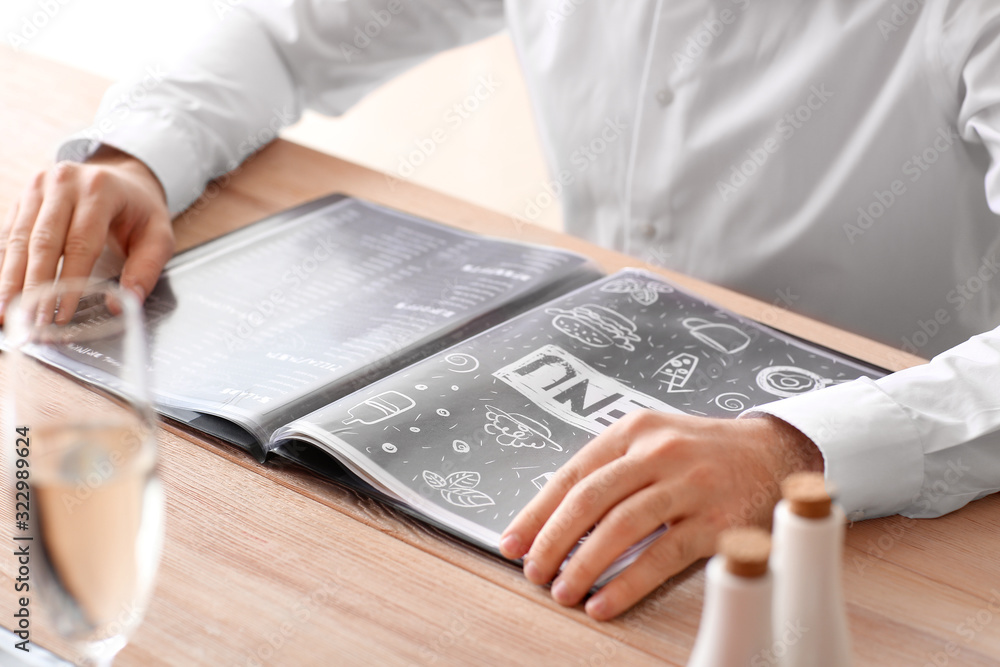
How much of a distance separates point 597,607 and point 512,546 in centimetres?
7

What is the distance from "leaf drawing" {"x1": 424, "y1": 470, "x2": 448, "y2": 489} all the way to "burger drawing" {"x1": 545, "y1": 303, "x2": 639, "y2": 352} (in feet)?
0.71

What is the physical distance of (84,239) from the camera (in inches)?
37.6

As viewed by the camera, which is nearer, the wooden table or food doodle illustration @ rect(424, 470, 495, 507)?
the wooden table

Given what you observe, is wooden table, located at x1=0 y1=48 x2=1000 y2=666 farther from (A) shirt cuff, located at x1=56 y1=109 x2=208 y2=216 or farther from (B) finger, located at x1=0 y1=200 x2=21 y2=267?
(A) shirt cuff, located at x1=56 y1=109 x2=208 y2=216

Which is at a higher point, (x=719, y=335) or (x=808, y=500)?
(x=808, y=500)

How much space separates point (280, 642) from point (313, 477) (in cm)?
17

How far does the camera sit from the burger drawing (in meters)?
0.85

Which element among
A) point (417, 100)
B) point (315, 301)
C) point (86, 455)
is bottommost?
point (417, 100)

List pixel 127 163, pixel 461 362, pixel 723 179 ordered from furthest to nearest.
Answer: pixel 723 179
pixel 127 163
pixel 461 362

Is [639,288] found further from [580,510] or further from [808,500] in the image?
[808,500]

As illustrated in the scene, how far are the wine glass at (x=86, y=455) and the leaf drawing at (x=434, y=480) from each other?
0.23 meters

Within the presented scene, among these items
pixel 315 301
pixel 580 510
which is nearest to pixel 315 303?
pixel 315 301

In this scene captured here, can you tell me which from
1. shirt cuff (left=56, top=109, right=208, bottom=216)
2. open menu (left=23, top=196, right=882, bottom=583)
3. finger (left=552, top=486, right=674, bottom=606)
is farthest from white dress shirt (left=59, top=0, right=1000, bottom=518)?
finger (left=552, top=486, right=674, bottom=606)

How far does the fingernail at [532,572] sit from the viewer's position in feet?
2.04
